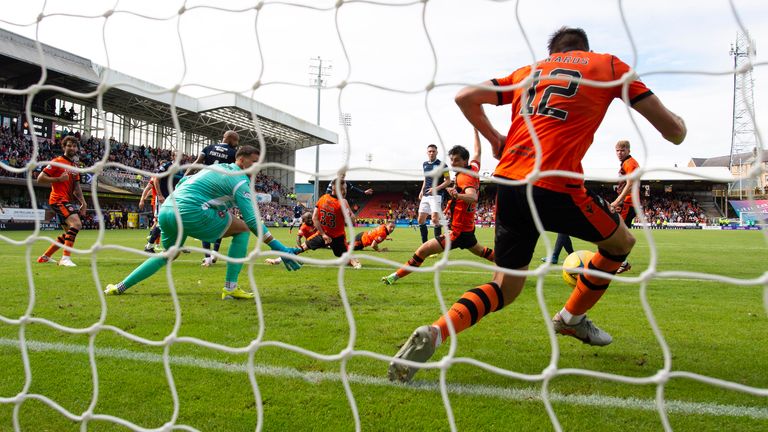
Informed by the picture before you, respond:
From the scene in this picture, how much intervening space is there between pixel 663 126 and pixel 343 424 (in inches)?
81.7

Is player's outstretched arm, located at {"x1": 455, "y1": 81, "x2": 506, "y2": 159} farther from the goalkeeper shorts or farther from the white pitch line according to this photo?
the goalkeeper shorts

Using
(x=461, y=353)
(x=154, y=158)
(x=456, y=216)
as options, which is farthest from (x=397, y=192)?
(x=461, y=353)

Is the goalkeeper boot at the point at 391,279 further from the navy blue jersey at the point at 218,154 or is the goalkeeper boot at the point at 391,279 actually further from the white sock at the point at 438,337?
the white sock at the point at 438,337

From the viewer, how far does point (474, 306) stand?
2756 mm

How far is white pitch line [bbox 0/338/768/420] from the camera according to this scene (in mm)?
2275

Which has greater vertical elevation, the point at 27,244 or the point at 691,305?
the point at 27,244

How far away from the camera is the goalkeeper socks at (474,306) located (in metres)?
2.71

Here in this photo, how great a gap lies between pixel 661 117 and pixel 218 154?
5.25 metres

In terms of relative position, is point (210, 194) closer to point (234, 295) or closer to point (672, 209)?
point (234, 295)

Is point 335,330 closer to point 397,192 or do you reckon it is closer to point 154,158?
point 154,158

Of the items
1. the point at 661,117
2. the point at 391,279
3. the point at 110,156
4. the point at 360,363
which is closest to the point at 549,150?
the point at 661,117

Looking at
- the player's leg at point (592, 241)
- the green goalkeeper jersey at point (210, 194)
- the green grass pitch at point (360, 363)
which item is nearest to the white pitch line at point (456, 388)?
the green grass pitch at point (360, 363)

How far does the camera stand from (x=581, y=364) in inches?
116

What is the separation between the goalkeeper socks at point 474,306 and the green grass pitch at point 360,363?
11.8 inches
